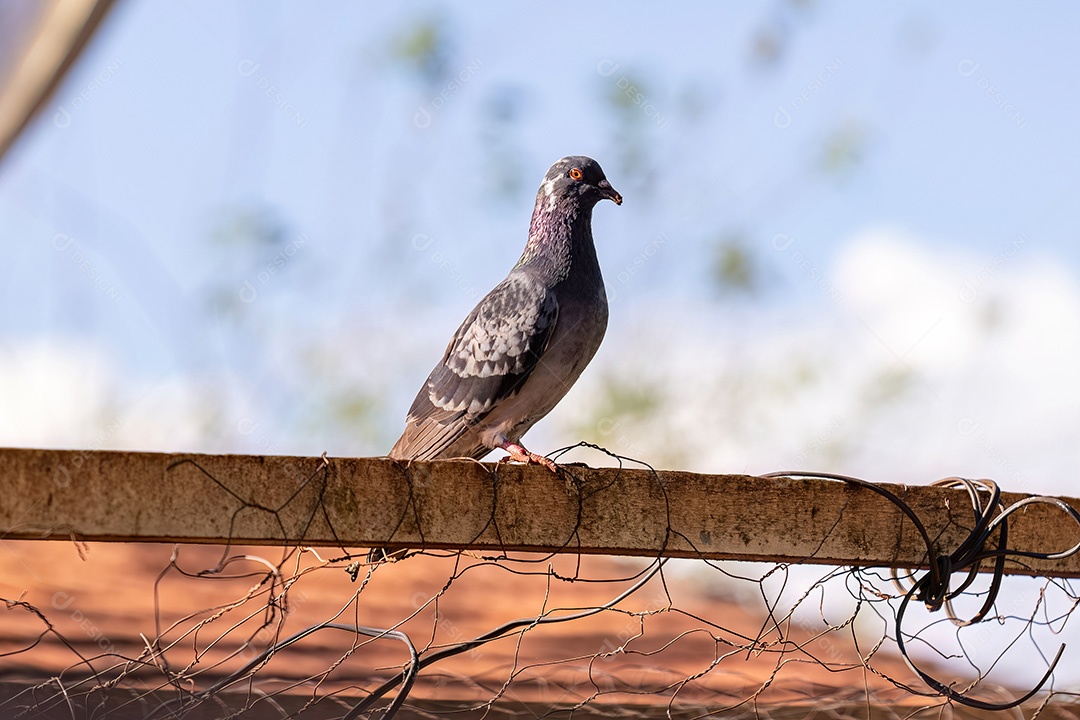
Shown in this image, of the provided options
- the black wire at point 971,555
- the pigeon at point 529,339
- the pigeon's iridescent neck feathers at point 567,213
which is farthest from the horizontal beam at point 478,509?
the pigeon's iridescent neck feathers at point 567,213

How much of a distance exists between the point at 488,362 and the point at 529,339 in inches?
6.1

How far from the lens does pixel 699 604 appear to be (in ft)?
21.3

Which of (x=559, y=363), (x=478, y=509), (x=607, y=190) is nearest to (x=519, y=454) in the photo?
(x=559, y=363)

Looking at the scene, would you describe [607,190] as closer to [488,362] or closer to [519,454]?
[488,362]

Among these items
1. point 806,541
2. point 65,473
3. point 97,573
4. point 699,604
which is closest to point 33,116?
point 65,473

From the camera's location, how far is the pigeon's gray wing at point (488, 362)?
9.58 feet

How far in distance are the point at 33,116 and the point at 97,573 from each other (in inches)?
140

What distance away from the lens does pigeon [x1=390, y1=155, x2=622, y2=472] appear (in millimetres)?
2934

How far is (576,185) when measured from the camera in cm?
309

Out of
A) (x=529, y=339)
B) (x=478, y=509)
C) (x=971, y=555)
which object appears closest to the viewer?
(x=478, y=509)

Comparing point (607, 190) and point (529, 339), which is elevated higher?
point (607, 190)

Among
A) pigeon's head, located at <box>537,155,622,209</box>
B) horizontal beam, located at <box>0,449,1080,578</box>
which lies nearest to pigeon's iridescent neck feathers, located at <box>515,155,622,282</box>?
pigeon's head, located at <box>537,155,622,209</box>

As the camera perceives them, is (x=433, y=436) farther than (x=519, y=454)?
Yes

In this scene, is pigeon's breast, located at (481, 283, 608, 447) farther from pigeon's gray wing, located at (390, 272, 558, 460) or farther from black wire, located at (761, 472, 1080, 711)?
black wire, located at (761, 472, 1080, 711)
